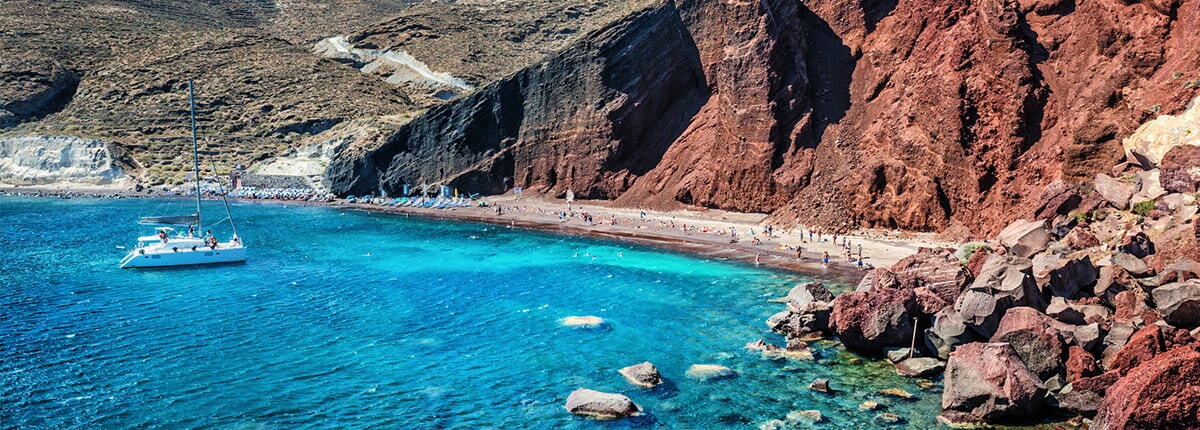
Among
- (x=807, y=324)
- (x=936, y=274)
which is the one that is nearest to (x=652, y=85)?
(x=936, y=274)

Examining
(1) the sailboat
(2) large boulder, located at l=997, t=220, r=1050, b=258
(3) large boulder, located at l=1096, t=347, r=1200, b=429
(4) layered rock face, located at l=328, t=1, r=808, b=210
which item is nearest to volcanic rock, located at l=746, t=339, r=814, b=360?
(3) large boulder, located at l=1096, t=347, r=1200, b=429

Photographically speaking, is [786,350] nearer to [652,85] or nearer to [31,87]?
[652,85]

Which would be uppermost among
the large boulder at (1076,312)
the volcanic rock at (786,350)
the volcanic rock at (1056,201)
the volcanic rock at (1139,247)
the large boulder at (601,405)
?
the volcanic rock at (1056,201)

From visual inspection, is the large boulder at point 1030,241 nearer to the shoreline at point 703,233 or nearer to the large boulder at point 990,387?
the shoreline at point 703,233

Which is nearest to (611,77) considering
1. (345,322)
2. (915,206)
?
(915,206)

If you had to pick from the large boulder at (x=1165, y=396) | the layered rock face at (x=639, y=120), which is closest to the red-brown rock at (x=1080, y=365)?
the large boulder at (x=1165, y=396)

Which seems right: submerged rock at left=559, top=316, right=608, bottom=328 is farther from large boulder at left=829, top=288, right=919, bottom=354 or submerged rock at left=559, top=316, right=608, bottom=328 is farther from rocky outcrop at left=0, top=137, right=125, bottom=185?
rocky outcrop at left=0, top=137, right=125, bottom=185
